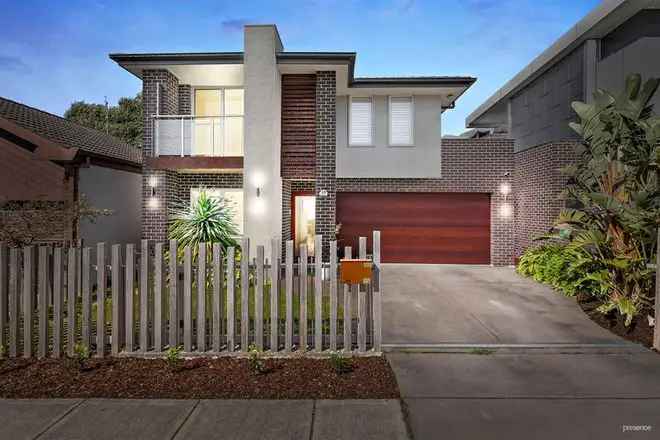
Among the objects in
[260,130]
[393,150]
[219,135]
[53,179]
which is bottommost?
[53,179]

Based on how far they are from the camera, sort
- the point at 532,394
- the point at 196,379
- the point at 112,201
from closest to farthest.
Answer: the point at 532,394 < the point at 196,379 < the point at 112,201

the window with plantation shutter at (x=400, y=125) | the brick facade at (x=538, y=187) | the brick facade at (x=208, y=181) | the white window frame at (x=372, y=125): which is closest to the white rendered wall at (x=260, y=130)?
the brick facade at (x=208, y=181)

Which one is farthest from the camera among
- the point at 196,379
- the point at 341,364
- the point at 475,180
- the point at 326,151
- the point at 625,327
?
the point at 475,180

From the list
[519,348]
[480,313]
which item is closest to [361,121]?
[480,313]

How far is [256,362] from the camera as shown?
4871mm

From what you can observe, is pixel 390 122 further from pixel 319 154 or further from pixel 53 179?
pixel 53 179

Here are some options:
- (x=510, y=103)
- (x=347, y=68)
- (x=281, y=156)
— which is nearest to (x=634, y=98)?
(x=347, y=68)

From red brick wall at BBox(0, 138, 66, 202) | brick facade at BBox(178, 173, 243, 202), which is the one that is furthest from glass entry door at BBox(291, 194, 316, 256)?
red brick wall at BBox(0, 138, 66, 202)

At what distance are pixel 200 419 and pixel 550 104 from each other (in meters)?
14.4

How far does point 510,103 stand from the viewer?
17.8 m

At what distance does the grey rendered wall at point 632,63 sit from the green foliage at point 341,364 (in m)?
9.02

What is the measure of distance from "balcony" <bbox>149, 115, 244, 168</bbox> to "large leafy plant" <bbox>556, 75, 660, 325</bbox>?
8573 millimetres

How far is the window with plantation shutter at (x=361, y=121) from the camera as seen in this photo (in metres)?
14.1

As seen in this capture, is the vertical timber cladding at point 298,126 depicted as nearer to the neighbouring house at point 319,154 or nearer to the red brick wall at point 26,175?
the neighbouring house at point 319,154
